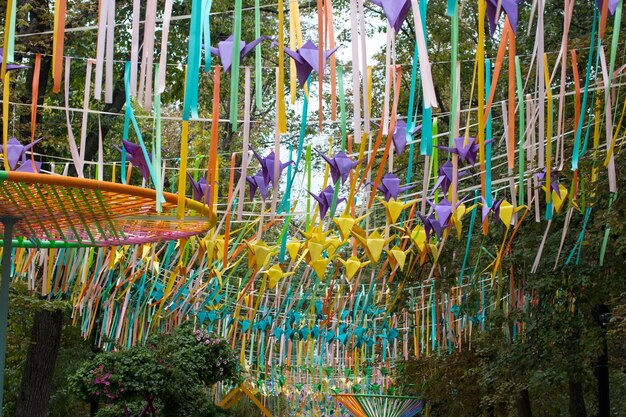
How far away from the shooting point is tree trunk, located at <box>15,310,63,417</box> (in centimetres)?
1467

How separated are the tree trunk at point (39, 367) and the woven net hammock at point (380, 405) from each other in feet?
22.9

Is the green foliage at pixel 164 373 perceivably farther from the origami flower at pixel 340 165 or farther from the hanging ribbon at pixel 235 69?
the hanging ribbon at pixel 235 69

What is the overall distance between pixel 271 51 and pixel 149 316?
4.59 m

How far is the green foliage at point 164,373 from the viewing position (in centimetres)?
1341

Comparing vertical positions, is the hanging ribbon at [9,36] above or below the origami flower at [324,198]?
above

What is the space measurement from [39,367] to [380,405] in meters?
7.64

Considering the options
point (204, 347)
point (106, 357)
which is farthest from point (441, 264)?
point (106, 357)

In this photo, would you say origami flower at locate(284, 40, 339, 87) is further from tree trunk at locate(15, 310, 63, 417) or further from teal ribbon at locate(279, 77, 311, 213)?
tree trunk at locate(15, 310, 63, 417)

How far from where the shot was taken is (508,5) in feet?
13.5

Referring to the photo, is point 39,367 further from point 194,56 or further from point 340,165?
point 194,56

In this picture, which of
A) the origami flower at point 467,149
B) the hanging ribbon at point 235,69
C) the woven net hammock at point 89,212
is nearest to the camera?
the hanging ribbon at point 235,69

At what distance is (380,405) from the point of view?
19.7 metres

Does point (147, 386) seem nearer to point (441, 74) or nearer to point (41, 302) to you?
point (41, 302)

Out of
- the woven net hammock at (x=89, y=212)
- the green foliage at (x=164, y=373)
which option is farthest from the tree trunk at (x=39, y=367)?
the woven net hammock at (x=89, y=212)
